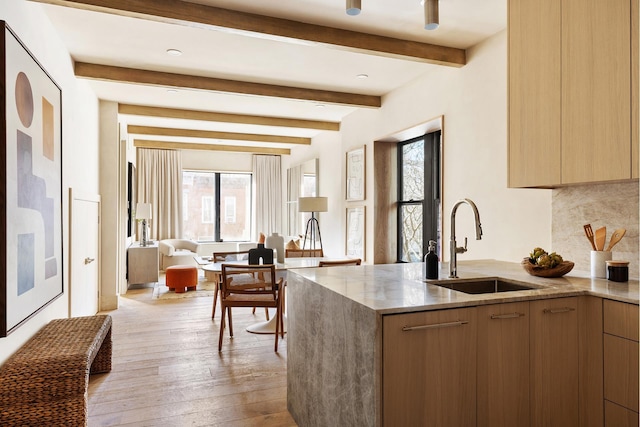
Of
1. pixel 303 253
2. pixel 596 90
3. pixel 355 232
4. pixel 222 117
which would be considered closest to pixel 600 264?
pixel 596 90

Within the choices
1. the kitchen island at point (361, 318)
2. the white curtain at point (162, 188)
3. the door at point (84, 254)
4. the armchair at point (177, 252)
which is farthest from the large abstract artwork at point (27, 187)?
the white curtain at point (162, 188)

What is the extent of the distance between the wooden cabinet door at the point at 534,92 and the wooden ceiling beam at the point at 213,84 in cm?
244

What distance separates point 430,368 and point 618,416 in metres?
0.96

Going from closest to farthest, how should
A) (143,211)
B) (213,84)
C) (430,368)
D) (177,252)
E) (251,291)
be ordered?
1. (430,368)
2. (251,291)
3. (213,84)
4. (143,211)
5. (177,252)

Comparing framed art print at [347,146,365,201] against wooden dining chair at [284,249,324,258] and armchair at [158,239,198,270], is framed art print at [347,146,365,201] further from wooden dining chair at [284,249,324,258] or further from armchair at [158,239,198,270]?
armchair at [158,239,198,270]

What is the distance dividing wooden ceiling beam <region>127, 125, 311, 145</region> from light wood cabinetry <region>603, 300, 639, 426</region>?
6.38 metres

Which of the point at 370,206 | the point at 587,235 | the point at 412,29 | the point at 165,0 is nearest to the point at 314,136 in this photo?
the point at 370,206

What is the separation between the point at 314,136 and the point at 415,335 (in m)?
6.30

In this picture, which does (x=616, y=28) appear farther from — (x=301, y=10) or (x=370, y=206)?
(x=370, y=206)

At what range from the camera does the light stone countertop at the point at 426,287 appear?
1.66 m

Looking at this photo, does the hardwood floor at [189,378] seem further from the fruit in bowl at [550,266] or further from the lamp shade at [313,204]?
the lamp shade at [313,204]

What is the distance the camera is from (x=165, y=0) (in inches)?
104

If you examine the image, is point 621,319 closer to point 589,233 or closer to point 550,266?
point 550,266

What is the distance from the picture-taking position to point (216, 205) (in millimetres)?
9641
